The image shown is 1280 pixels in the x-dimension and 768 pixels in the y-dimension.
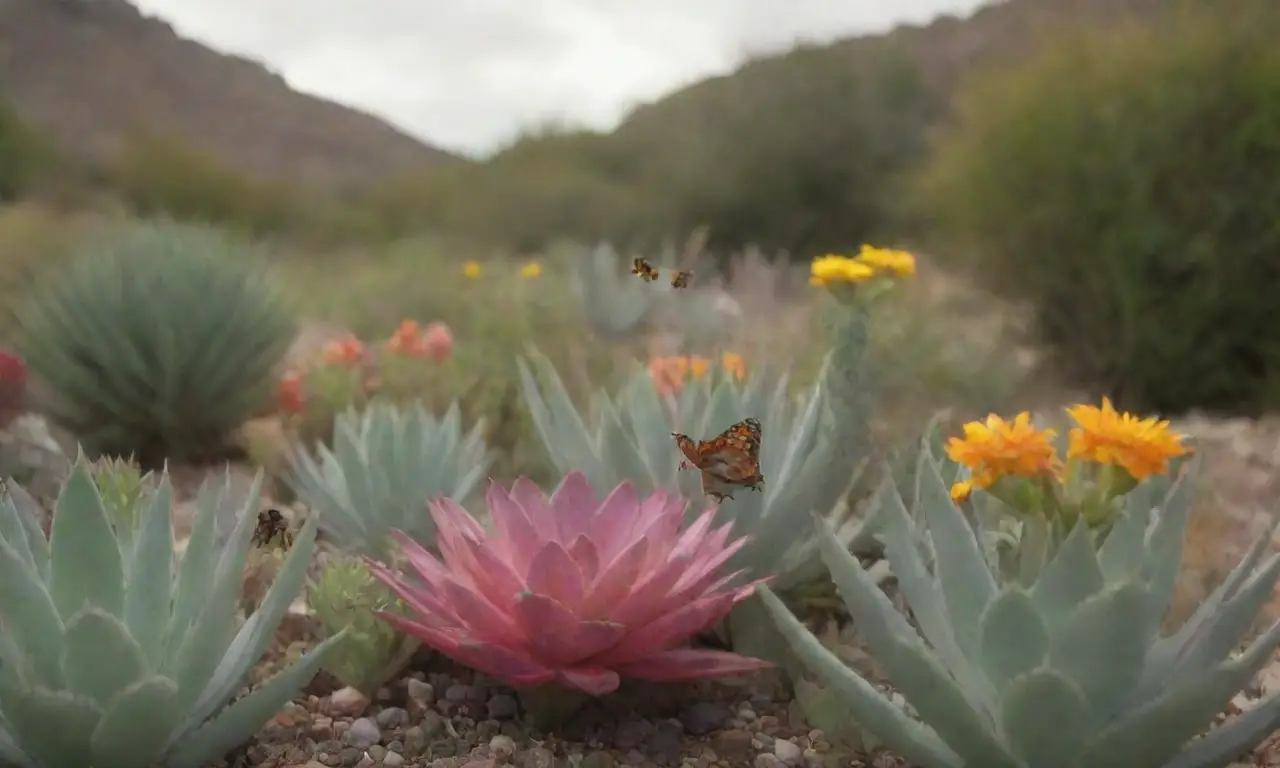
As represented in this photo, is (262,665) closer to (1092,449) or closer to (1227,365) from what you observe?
(1092,449)

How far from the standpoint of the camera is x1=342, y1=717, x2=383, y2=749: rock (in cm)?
177

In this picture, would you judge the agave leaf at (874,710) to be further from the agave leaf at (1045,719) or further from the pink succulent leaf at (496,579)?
the pink succulent leaf at (496,579)

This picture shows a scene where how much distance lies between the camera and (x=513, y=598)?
1.63 metres

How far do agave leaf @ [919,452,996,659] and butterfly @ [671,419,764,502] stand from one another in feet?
1.48

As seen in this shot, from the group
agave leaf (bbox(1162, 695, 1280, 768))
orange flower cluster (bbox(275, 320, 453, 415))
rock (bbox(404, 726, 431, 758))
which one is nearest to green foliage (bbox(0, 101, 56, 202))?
orange flower cluster (bbox(275, 320, 453, 415))

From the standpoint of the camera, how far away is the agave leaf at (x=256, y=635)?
61.2 inches

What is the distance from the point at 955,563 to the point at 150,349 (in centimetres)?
355

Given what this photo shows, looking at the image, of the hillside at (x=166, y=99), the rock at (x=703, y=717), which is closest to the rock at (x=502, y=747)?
the rock at (x=703, y=717)

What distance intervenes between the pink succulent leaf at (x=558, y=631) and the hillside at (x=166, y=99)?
41.7ft

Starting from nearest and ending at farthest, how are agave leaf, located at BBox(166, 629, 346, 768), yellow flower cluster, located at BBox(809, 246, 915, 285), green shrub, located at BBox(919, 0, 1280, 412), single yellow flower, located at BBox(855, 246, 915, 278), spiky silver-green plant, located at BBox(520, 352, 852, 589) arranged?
agave leaf, located at BBox(166, 629, 346, 768), spiky silver-green plant, located at BBox(520, 352, 852, 589), yellow flower cluster, located at BBox(809, 246, 915, 285), single yellow flower, located at BBox(855, 246, 915, 278), green shrub, located at BBox(919, 0, 1280, 412)

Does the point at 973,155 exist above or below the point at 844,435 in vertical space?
above

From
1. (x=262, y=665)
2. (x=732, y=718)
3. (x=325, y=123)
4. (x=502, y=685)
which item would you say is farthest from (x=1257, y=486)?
(x=325, y=123)

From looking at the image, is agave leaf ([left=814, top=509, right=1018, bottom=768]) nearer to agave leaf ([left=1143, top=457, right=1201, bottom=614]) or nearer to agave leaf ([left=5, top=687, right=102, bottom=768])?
agave leaf ([left=1143, top=457, right=1201, bottom=614])

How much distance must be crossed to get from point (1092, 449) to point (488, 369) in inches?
139
